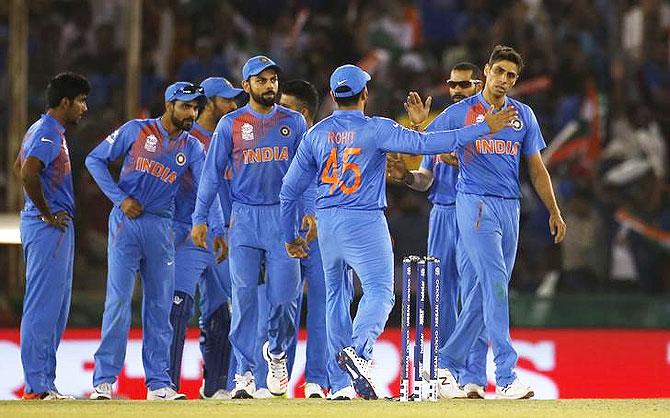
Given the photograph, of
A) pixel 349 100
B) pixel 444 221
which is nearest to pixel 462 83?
pixel 444 221

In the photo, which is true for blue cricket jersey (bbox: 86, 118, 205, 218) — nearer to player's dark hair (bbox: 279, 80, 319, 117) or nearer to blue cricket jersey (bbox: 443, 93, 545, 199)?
player's dark hair (bbox: 279, 80, 319, 117)

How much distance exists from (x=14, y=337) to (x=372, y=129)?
491 cm

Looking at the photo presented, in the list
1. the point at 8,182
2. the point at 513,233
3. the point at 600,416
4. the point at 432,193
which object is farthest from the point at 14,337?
the point at 600,416

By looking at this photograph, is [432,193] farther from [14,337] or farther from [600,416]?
[14,337]

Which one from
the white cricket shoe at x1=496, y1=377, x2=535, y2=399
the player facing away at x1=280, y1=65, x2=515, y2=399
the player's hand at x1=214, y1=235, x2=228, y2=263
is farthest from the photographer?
the player's hand at x1=214, y1=235, x2=228, y2=263

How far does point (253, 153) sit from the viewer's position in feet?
32.5

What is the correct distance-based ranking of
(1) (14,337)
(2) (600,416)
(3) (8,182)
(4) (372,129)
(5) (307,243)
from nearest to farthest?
(2) (600,416) < (4) (372,129) < (5) (307,243) < (1) (14,337) < (3) (8,182)

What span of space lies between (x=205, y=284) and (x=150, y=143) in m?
1.22

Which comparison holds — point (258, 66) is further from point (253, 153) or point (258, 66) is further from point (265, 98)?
point (253, 153)

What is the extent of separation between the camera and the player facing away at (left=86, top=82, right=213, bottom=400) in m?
10.1

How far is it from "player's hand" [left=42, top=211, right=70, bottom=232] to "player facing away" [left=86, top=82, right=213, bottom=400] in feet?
1.10

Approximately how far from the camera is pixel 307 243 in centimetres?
998

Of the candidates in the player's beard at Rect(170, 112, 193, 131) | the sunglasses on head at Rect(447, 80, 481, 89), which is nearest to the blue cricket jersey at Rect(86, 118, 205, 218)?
the player's beard at Rect(170, 112, 193, 131)

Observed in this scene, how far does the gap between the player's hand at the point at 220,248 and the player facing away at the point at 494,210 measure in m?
1.63
